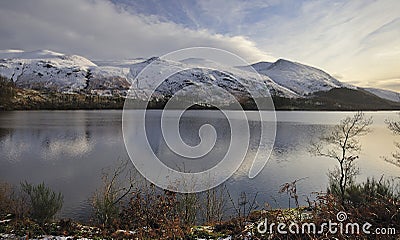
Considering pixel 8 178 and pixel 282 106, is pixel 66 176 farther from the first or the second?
pixel 282 106

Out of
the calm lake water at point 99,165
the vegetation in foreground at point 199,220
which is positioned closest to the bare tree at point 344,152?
the calm lake water at point 99,165

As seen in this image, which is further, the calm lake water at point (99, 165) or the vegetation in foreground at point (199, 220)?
the calm lake water at point (99, 165)

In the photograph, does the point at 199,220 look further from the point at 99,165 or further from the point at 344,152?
the point at 99,165

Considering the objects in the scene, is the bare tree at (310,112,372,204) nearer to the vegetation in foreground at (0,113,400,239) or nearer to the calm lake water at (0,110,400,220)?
the calm lake water at (0,110,400,220)

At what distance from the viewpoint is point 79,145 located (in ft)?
102

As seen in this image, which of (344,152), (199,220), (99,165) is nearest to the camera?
(199,220)

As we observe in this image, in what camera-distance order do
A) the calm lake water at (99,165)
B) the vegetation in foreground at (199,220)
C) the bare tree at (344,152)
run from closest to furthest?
the vegetation in foreground at (199,220) < the bare tree at (344,152) < the calm lake water at (99,165)

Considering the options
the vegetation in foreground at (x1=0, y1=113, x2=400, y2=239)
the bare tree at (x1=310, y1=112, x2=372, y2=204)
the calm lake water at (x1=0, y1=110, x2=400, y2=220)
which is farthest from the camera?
the calm lake water at (x1=0, y1=110, x2=400, y2=220)

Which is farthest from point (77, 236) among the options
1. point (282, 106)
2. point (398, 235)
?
point (282, 106)

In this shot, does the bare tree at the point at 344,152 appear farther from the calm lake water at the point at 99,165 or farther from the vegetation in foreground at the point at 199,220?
the vegetation in foreground at the point at 199,220

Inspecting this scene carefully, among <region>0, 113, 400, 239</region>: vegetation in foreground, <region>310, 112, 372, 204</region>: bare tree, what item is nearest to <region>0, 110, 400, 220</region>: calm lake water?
<region>310, 112, 372, 204</region>: bare tree

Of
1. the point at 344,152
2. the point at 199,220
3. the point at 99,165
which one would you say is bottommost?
the point at 199,220

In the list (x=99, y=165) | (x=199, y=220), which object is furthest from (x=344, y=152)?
(x=99, y=165)

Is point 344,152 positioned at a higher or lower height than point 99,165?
Result: higher
